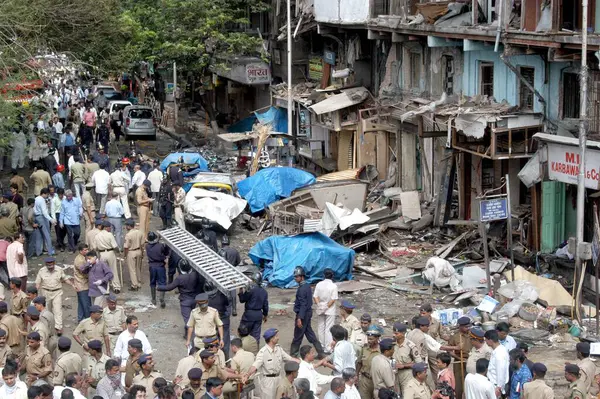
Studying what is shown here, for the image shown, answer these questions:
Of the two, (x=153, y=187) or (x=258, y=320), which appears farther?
(x=153, y=187)

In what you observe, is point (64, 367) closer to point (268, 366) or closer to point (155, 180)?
point (268, 366)

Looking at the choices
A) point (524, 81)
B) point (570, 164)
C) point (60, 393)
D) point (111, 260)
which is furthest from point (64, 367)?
point (524, 81)

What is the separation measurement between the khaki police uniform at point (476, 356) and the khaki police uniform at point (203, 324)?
3.67m

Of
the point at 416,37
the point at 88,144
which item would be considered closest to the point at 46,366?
the point at 416,37

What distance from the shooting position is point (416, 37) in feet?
90.8

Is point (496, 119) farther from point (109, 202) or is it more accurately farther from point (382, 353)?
point (382, 353)

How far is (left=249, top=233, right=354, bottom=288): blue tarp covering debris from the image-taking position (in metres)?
21.4

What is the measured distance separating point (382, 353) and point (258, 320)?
3391 millimetres

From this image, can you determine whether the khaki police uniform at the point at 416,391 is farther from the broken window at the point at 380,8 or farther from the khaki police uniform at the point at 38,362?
the broken window at the point at 380,8

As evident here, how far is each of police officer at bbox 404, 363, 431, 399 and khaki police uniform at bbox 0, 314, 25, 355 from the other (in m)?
5.83

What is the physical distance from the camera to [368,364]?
13.6 metres

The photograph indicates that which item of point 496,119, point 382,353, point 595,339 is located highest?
point 496,119

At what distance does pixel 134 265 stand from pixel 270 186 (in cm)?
701

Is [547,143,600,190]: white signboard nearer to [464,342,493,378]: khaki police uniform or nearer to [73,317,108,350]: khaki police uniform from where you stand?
[464,342,493,378]: khaki police uniform
